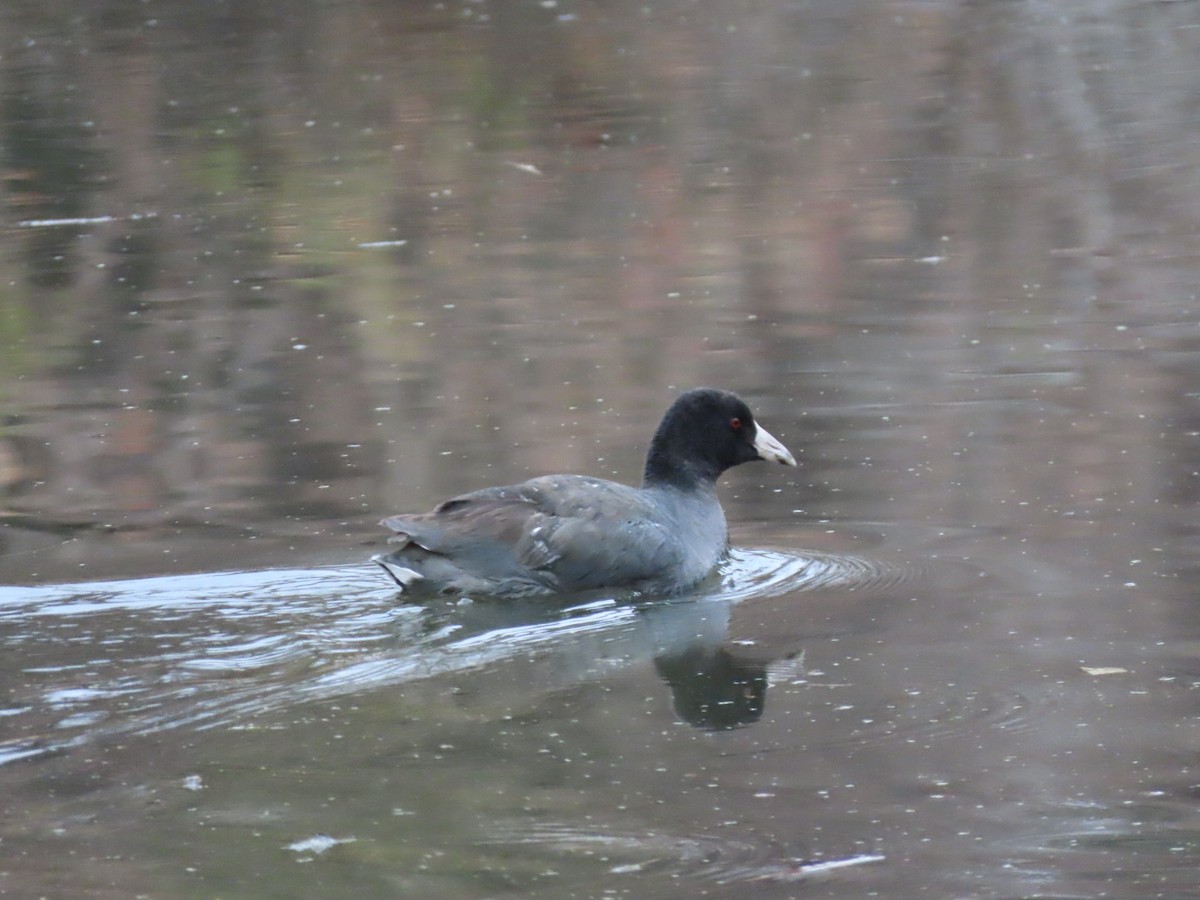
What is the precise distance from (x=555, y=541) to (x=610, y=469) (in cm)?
138

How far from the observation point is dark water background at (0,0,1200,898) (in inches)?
190

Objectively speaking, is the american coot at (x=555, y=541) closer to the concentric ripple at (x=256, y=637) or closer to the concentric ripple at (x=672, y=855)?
the concentric ripple at (x=256, y=637)

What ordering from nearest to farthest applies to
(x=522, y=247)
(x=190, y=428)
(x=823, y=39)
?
(x=190, y=428)
(x=522, y=247)
(x=823, y=39)

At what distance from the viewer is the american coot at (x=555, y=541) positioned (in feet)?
22.7

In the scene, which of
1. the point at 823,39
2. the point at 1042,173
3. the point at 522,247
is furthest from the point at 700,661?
the point at 823,39

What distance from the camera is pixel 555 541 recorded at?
6.98m

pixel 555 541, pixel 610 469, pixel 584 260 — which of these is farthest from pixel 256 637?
pixel 584 260

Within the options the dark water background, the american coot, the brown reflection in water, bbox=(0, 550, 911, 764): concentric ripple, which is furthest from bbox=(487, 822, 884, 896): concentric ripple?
the brown reflection in water

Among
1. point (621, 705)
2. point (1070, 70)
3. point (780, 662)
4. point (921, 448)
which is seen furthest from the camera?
point (1070, 70)

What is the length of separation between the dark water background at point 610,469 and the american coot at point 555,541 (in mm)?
144

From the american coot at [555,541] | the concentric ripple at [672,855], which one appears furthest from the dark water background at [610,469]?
the american coot at [555,541]

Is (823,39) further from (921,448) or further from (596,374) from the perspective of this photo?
(921,448)

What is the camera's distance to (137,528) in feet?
25.3

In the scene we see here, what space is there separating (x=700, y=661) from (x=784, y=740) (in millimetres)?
889
